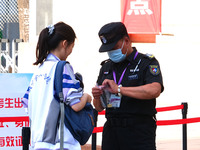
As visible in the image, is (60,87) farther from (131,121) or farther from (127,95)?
(131,121)

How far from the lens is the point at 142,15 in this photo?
9.44m

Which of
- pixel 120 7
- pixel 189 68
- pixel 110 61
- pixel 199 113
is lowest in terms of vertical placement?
pixel 199 113

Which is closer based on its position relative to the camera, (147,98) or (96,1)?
(147,98)

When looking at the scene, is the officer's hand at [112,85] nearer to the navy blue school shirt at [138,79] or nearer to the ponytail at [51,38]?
the navy blue school shirt at [138,79]

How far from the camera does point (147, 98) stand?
3.48 metres

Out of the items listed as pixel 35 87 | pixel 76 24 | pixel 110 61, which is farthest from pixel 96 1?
pixel 35 87

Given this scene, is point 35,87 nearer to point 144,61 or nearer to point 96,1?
point 144,61

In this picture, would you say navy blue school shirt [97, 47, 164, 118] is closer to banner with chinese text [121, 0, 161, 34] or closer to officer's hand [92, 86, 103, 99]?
officer's hand [92, 86, 103, 99]

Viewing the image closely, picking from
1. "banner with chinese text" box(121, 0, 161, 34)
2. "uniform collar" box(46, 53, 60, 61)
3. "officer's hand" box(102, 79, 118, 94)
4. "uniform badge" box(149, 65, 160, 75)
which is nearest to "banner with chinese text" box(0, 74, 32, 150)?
"officer's hand" box(102, 79, 118, 94)

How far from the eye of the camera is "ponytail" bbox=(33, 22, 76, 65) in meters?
3.15

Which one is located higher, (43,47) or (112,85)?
(43,47)

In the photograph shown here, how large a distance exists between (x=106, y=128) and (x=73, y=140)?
0.75 m

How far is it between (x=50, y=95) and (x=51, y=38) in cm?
40

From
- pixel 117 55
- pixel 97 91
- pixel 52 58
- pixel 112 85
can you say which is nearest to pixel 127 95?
pixel 112 85
